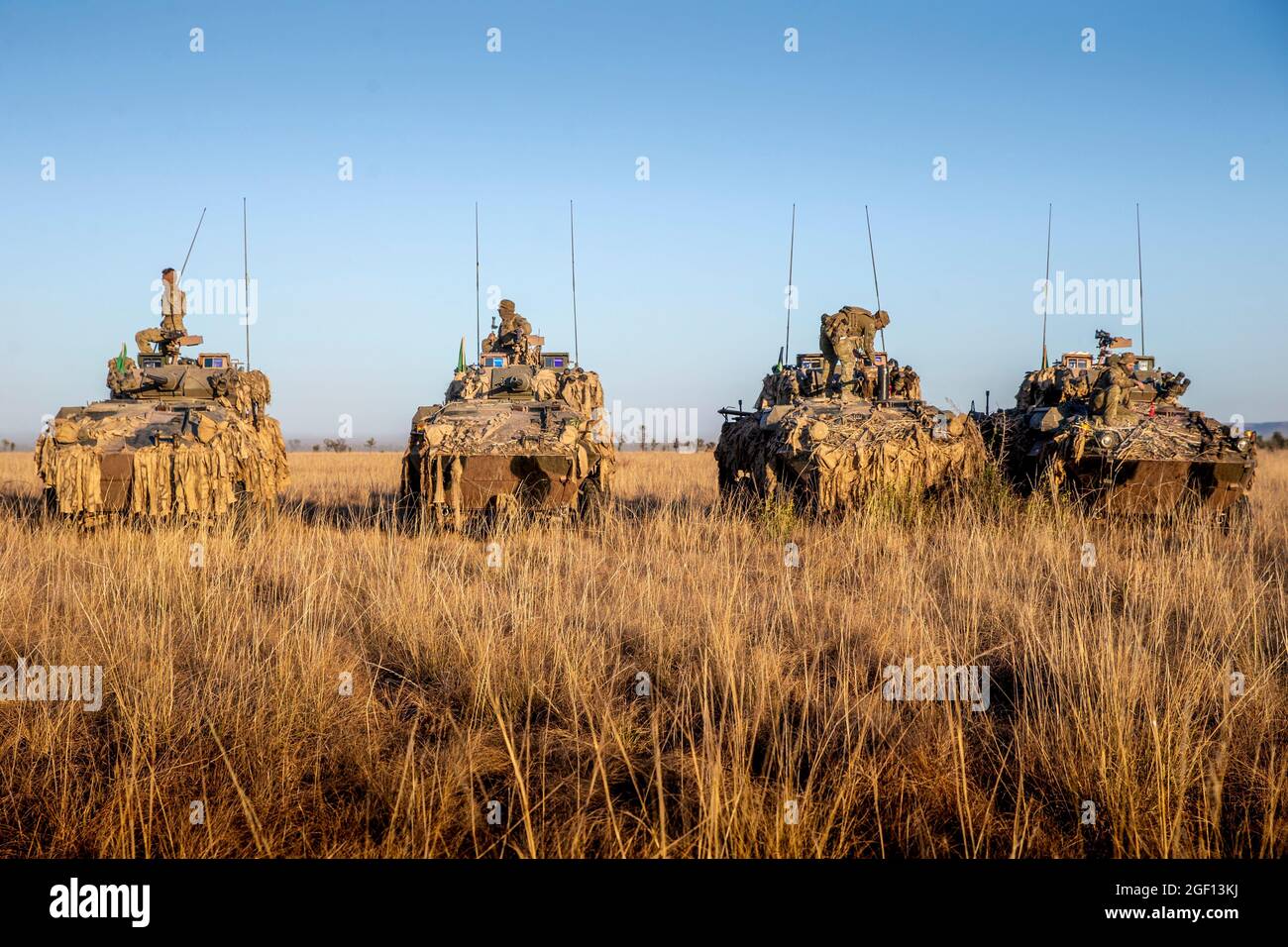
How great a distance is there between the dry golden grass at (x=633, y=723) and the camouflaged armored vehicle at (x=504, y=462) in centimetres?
324

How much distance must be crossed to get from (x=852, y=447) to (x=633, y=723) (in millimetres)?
6536

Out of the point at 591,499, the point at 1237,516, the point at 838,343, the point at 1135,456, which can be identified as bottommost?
the point at 1237,516

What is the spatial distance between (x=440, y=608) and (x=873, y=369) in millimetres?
8478

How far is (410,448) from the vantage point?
10.1 metres

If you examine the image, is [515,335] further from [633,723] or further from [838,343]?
[633,723]

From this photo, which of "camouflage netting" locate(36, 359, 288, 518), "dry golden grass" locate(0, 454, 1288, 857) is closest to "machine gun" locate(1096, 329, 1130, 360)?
"dry golden grass" locate(0, 454, 1288, 857)

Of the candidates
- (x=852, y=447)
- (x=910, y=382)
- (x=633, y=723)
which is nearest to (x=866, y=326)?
(x=852, y=447)

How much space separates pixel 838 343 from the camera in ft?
37.0

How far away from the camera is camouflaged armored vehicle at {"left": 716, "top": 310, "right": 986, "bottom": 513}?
975 cm

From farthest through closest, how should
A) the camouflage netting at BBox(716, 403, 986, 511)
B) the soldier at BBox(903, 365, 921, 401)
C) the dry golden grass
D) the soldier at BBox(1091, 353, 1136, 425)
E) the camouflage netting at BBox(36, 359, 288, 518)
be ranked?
the soldier at BBox(903, 365, 921, 401) → the soldier at BBox(1091, 353, 1136, 425) → the camouflage netting at BBox(36, 359, 288, 518) → the camouflage netting at BBox(716, 403, 986, 511) → the dry golden grass

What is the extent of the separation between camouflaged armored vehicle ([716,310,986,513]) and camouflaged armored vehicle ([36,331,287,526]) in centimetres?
670

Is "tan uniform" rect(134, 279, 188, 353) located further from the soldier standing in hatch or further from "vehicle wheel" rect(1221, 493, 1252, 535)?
"vehicle wheel" rect(1221, 493, 1252, 535)
